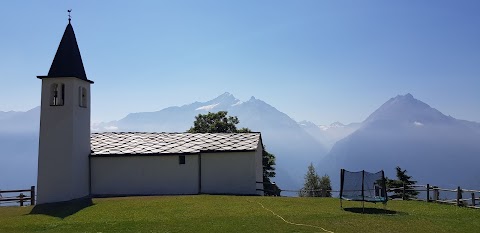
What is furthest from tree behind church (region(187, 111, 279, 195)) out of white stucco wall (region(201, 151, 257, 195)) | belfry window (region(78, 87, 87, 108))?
belfry window (region(78, 87, 87, 108))

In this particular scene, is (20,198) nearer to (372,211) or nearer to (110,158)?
(110,158)

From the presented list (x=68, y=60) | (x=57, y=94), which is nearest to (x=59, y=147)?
(x=57, y=94)

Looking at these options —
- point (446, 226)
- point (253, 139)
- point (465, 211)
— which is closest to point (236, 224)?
point (446, 226)

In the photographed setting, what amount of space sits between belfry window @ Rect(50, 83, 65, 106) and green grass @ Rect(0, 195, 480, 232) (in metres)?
6.72

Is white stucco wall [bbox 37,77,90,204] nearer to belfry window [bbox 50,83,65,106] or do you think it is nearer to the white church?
the white church

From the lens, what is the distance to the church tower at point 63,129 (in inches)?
1107

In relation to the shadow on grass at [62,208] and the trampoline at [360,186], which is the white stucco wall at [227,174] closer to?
the shadow on grass at [62,208]

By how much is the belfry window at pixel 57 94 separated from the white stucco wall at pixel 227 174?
10257 millimetres

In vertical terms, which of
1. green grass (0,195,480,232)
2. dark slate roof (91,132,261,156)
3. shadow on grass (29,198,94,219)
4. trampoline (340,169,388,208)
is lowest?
shadow on grass (29,198,94,219)

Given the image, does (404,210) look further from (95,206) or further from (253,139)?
(95,206)

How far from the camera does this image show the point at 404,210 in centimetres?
2278

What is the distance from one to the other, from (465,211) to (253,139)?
50.8 ft

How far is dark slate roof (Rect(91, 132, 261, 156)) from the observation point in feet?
104

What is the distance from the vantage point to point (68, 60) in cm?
2933
